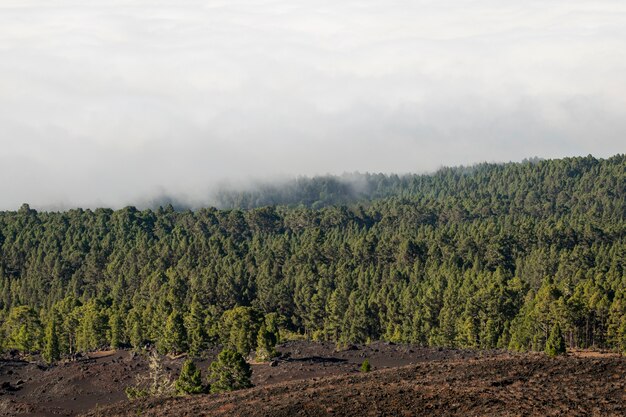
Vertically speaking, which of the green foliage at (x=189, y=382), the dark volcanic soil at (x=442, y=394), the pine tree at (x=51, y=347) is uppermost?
the dark volcanic soil at (x=442, y=394)

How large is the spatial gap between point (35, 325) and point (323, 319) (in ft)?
167

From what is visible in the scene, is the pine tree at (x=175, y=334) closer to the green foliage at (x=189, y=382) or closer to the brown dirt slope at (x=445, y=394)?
the green foliage at (x=189, y=382)

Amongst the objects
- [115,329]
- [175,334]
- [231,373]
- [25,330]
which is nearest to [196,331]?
[175,334]

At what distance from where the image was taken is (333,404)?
58.6m

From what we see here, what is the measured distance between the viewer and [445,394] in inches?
2234

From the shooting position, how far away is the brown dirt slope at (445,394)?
53.1 m

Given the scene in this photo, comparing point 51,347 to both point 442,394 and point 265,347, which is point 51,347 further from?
point 442,394

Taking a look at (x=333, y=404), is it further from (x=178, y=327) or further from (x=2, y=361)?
(x=2, y=361)

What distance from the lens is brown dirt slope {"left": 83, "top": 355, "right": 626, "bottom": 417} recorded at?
174ft

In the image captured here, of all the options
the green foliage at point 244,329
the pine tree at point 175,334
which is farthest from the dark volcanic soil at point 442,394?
the green foliage at point 244,329

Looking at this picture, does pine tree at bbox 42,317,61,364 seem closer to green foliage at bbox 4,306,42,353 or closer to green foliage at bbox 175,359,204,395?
green foliage at bbox 4,306,42,353

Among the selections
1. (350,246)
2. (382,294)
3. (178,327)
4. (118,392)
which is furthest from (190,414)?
(350,246)

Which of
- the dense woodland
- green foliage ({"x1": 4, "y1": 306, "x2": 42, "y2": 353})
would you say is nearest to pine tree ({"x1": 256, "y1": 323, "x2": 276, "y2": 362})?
the dense woodland

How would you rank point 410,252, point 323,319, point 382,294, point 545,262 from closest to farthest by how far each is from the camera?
1. point 382,294
2. point 323,319
3. point 545,262
4. point 410,252
